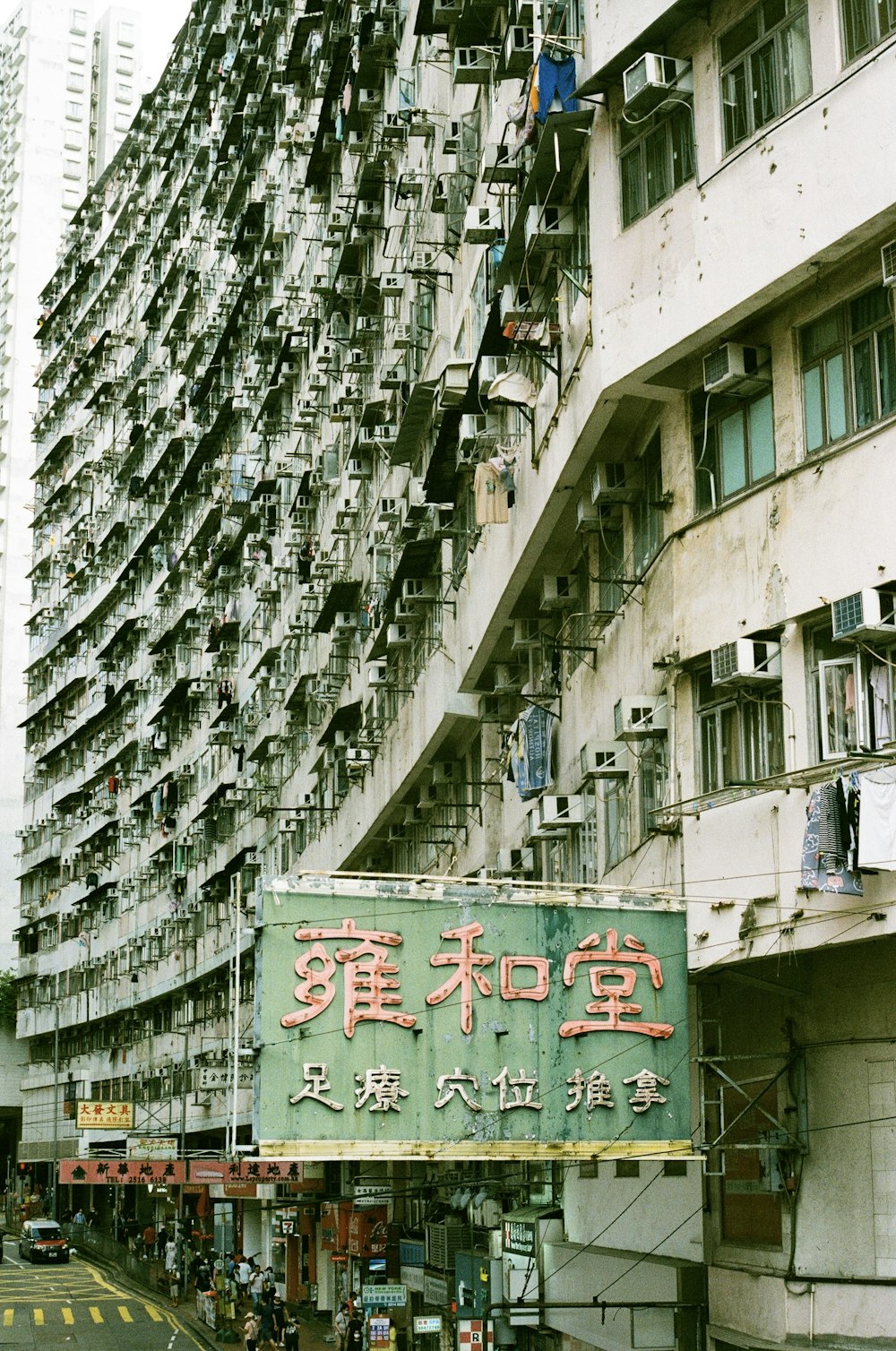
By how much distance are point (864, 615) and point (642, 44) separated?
221 inches

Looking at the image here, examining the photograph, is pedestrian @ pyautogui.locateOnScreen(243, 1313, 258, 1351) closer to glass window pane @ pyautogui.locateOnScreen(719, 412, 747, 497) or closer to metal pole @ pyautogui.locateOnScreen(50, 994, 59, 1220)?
glass window pane @ pyautogui.locateOnScreen(719, 412, 747, 497)

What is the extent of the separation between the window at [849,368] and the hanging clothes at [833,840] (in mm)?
2605

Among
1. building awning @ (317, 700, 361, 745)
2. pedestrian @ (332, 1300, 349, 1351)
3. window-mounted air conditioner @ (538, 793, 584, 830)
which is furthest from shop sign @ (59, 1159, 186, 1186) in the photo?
window-mounted air conditioner @ (538, 793, 584, 830)

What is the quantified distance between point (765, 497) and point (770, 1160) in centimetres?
518

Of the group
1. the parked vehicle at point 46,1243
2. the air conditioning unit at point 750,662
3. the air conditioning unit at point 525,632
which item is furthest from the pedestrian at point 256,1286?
the air conditioning unit at point 750,662

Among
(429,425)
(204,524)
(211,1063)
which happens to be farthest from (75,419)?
(429,425)

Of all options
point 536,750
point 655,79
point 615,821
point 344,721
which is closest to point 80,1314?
point 344,721

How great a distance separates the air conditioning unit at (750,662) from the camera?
1279 centimetres

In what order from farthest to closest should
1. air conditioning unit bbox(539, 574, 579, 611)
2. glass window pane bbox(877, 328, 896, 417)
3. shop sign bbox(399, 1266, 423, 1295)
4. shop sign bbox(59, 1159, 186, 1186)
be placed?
shop sign bbox(59, 1159, 186, 1186), shop sign bbox(399, 1266, 423, 1295), air conditioning unit bbox(539, 574, 579, 611), glass window pane bbox(877, 328, 896, 417)

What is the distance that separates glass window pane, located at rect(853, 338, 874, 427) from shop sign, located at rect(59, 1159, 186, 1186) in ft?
97.0

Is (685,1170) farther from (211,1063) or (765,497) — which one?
(211,1063)

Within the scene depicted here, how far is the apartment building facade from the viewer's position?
A: 1234 cm

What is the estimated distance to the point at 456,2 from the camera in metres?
21.5

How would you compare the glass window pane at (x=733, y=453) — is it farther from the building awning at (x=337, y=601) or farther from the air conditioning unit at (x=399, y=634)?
the building awning at (x=337, y=601)
